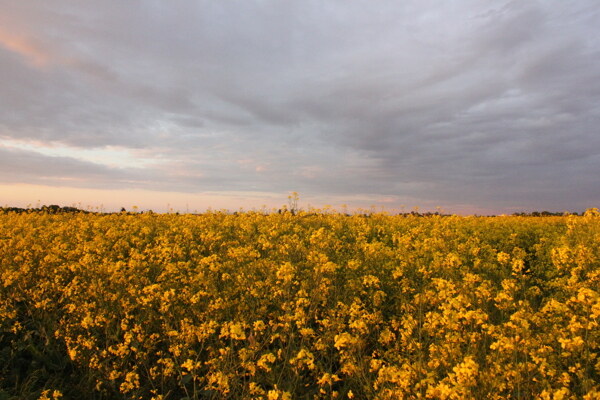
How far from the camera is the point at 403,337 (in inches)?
173

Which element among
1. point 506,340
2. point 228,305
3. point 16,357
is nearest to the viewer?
point 506,340

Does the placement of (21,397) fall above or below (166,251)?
below

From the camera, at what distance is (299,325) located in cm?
468

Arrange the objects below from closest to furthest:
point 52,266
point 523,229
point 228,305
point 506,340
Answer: point 506,340 → point 228,305 → point 52,266 → point 523,229

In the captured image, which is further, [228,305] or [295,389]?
[228,305]

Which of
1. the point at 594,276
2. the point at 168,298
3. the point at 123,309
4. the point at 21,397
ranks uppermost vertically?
the point at 594,276

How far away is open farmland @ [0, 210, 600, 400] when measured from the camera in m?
3.73

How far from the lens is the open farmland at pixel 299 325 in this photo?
3.73 meters

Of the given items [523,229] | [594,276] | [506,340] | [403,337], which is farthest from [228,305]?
[523,229]

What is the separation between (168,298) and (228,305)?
0.77 metres

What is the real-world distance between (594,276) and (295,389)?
3.64 m

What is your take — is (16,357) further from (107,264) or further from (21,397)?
(107,264)

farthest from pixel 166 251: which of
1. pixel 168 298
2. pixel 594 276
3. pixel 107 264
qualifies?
pixel 594 276

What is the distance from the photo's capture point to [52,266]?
26.1ft
